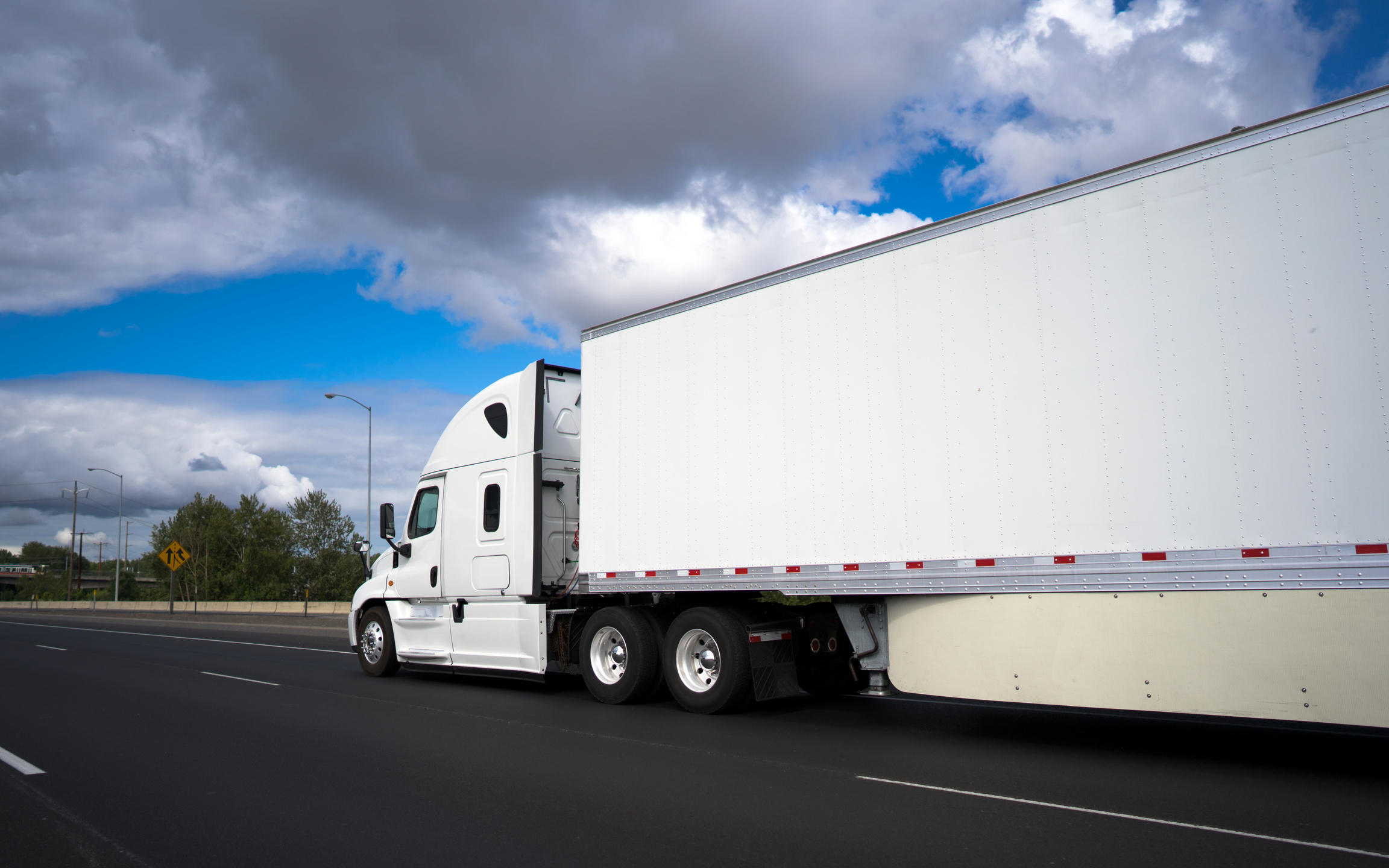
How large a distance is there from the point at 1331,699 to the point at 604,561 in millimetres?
6816

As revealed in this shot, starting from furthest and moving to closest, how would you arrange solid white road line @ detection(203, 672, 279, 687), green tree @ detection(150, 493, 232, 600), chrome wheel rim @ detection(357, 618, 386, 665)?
green tree @ detection(150, 493, 232, 600), chrome wheel rim @ detection(357, 618, 386, 665), solid white road line @ detection(203, 672, 279, 687)

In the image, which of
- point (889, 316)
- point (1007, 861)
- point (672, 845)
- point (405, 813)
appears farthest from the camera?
point (889, 316)

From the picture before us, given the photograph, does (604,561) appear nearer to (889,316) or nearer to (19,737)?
(889,316)

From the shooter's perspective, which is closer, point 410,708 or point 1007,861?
point 1007,861

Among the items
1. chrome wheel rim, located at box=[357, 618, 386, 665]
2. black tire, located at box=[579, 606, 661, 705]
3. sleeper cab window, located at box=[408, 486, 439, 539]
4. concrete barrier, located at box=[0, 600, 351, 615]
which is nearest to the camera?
black tire, located at box=[579, 606, 661, 705]

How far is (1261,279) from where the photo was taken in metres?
6.12

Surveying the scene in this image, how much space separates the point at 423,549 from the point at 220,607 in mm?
43747

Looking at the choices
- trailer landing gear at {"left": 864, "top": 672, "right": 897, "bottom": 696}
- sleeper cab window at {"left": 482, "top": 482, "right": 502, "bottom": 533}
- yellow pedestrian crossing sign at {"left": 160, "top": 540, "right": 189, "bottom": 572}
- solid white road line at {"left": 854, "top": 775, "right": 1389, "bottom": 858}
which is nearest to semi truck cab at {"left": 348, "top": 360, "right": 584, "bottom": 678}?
sleeper cab window at {"left": 482, "top": 482, "right": 502, "bottom": 533}

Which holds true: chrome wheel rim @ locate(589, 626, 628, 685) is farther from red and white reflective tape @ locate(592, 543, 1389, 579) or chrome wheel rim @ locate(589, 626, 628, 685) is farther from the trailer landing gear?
the trailer landing gear

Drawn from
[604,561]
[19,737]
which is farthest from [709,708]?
[19,737]

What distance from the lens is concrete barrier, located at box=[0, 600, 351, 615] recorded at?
37969 mm

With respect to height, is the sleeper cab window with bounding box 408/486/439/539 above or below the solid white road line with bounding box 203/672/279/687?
above

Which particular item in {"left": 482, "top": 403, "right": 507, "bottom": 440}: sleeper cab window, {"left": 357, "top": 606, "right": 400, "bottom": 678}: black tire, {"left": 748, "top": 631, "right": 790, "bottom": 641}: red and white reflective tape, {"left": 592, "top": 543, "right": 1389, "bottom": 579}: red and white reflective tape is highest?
{"left": 482, "top": 403, "right": 507, "bottom": 440}: sleeper cab window

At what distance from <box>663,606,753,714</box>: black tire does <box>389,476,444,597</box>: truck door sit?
14.8ft
